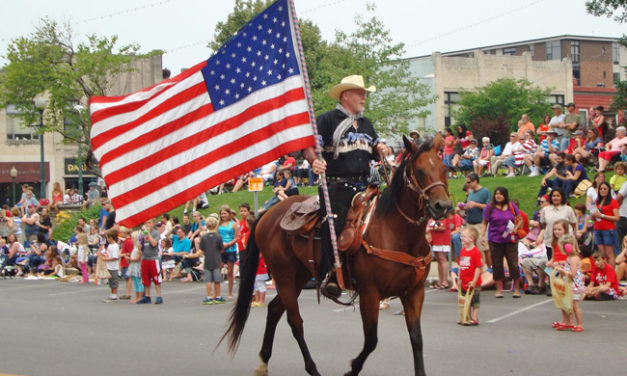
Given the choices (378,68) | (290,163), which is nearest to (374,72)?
(378,68)

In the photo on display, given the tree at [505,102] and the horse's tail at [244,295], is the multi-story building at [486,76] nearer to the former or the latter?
the tree at [505,102]

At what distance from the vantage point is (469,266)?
1163 cm

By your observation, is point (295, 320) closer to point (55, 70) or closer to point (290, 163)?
point (290, 163)

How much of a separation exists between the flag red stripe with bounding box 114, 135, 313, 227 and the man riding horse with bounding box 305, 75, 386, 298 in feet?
1.06

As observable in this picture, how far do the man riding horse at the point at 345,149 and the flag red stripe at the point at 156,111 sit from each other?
130 centimetres

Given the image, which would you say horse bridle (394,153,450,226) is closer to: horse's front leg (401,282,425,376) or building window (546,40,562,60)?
horse's front leg (401,282,425,376)

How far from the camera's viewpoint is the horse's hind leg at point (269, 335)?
8016mm

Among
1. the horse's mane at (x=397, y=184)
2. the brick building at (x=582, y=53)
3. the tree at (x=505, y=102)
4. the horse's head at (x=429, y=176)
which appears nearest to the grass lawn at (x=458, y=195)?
the horse's mane at (x=397, y=184)

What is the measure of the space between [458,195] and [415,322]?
14860mm

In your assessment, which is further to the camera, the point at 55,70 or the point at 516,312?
the point at 55,70

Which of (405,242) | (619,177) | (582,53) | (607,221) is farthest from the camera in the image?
(582,53)

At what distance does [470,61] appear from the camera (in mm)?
59656

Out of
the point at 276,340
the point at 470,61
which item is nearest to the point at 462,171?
the point at 276,340

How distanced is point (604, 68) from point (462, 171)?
59.8m
